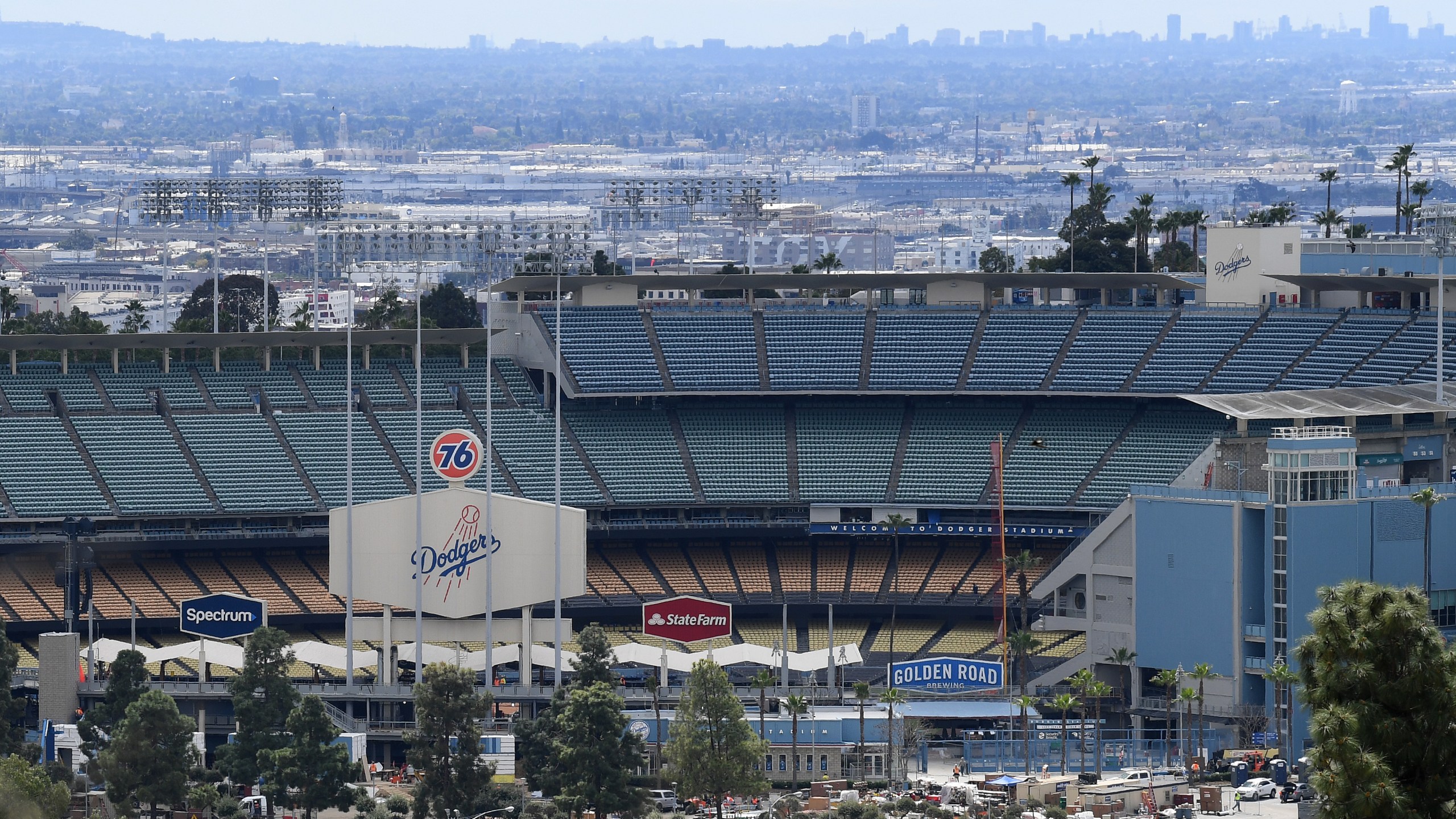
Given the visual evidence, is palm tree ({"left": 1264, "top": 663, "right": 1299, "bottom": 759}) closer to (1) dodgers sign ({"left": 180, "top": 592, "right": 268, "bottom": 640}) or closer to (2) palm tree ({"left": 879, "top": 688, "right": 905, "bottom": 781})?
(2) palm tree ({"left": 879, "top": 688, "right": 905, "bottom": 781})

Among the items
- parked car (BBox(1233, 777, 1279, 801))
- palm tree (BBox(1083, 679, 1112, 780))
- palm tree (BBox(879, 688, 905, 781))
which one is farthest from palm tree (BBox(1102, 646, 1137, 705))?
parked car (BBox(1233, 777, 1279, 801))

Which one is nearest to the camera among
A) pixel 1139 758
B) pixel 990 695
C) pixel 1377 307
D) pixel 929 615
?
pixel 1139 758

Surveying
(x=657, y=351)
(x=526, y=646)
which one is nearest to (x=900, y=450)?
(x=657, y=351)

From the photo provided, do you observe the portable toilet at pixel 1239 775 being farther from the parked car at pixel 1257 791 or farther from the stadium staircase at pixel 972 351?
the stadium staircase at pixel 972 351

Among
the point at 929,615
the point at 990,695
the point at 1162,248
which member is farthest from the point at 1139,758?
the point at 1162,248

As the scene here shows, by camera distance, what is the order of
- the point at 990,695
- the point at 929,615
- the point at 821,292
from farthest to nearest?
the point at 821,292, the point at 929,615, the point at 990,695

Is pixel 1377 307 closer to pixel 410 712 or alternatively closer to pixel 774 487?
pixel 774 487

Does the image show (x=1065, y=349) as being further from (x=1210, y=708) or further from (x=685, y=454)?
(x=1210, y=708)
